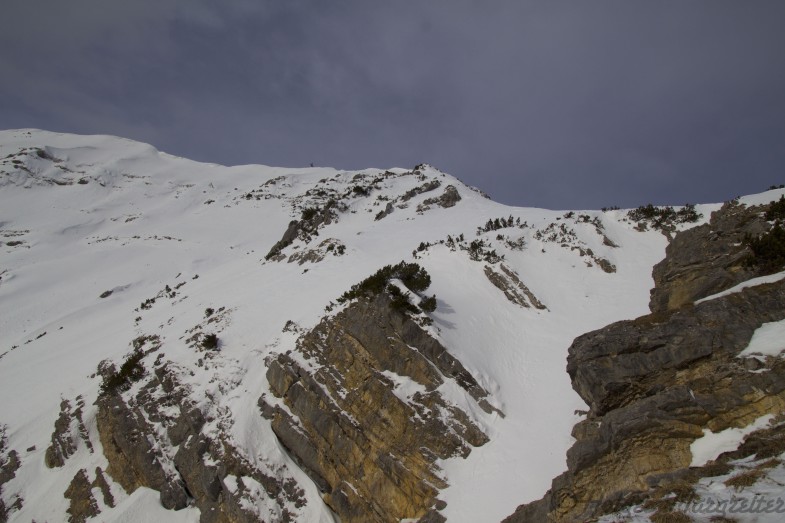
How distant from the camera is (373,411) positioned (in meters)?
16.0

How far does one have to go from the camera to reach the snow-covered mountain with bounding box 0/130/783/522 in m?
15.2

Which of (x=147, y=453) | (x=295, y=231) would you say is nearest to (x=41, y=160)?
(x=295, y=231)

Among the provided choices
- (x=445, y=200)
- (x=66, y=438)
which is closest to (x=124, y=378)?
(x=66, y=438)

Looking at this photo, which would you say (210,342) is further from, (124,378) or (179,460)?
(179,460)

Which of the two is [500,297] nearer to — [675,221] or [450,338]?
[450,338]

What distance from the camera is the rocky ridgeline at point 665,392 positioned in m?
8.23

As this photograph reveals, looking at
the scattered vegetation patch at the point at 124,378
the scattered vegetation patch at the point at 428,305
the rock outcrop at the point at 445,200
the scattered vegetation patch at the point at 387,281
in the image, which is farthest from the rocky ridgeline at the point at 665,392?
the rock outcrop at the point at 445,200

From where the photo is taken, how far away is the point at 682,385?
9.36 m

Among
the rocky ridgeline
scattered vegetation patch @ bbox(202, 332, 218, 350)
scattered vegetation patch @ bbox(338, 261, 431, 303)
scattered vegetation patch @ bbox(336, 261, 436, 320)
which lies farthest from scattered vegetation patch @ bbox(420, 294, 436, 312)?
scattered vegetation patch @ bbox(202, 332, 218, 350)

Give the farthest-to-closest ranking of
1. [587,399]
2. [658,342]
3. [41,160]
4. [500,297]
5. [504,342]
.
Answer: [41,160] < [500,297] < [504,342] < [587,399] < [658,342]

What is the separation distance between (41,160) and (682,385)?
98.6 m

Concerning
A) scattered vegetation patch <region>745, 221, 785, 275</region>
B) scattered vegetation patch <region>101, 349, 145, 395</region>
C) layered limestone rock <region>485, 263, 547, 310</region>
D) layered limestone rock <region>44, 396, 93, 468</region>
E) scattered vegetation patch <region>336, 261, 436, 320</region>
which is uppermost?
A: layered limestone rock <region>485, 263, 547, 310</region>

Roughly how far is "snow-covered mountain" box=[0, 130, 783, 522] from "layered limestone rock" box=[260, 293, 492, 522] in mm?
92

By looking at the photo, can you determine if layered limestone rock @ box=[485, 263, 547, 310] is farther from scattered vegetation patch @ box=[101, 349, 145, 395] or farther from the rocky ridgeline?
scattered vegetation patch @ box=[101, 349, 145, 395]
